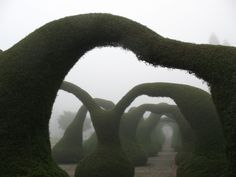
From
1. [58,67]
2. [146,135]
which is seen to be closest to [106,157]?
[58,67]

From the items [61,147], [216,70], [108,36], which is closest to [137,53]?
[108,36]

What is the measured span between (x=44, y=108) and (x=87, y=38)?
2.07 metres

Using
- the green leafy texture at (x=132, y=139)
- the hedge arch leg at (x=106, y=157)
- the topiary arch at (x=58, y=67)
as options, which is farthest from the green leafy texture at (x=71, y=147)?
the topiary arch at (x=58, y=67)

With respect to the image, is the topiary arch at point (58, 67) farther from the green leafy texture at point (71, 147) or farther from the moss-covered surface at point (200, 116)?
the green leafy texture at point (71, 147)

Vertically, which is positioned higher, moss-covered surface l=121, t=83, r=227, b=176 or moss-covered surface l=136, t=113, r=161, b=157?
moss-covered surface l=121, t=83, r=227, b=176

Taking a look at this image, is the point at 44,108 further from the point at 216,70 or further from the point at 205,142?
the point at 205,142

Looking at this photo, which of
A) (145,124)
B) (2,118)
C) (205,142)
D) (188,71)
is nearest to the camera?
(2,118)

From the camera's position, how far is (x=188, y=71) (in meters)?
8.95

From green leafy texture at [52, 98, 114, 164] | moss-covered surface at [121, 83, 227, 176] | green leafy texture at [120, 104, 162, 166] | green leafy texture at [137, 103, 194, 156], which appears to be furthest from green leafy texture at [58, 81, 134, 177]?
green leafy texture at [137, 103, 194, 156]

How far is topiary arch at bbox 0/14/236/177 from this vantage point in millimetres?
8156

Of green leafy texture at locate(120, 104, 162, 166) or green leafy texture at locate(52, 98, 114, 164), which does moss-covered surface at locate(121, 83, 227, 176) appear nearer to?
green leafy texture at locate(120, 104, 162, 166)

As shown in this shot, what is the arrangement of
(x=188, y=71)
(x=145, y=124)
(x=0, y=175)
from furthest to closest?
(x=145, y=124) < (x=188, y=71) < (x=0, y=175)

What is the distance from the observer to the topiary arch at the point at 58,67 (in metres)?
8.16

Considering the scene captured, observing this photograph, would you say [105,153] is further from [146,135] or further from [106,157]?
[146,135]
